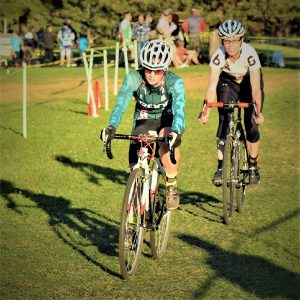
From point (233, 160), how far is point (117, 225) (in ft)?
5.27

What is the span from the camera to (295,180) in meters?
12.0

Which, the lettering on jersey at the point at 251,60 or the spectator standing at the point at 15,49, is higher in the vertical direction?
the lettering on jersey at the point at 251,60

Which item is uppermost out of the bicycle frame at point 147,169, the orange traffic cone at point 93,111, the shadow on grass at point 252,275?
the bicycle frame at point 147,169

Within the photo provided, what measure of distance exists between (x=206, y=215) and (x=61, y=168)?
4076 mm

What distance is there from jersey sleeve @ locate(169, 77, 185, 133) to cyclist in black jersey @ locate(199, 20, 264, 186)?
1.75 meters

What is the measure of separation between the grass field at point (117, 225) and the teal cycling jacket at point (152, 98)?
4.78ft

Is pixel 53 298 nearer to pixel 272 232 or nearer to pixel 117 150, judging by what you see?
pixel 272 232

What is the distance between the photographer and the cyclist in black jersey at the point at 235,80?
9.31 metres

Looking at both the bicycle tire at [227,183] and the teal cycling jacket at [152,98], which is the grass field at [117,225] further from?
the teal cycling jacket at [152,98]

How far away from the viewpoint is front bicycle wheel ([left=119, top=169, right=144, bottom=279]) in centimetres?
670

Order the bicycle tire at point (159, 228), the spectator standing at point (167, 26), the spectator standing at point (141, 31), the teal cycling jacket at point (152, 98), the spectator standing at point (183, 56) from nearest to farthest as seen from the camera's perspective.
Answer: the teal cycling jacket at point (152, 98)
the bicycle tire at point (159, 228)
the spectator standing at point (167, 26)
the spectator standing at point (141, 31)
the spectator standing at point (183, 56)

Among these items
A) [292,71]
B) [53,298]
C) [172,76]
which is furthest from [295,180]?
[292,71]

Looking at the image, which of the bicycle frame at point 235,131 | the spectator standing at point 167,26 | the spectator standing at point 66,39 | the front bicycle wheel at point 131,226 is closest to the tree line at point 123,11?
the spectator standing at point 66,39

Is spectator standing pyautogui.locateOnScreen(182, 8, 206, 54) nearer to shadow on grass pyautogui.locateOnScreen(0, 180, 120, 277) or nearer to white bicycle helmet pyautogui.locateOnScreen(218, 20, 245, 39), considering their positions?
shadow on grass pyautogui.locateOnScreen(0, 180, 120, 277)
